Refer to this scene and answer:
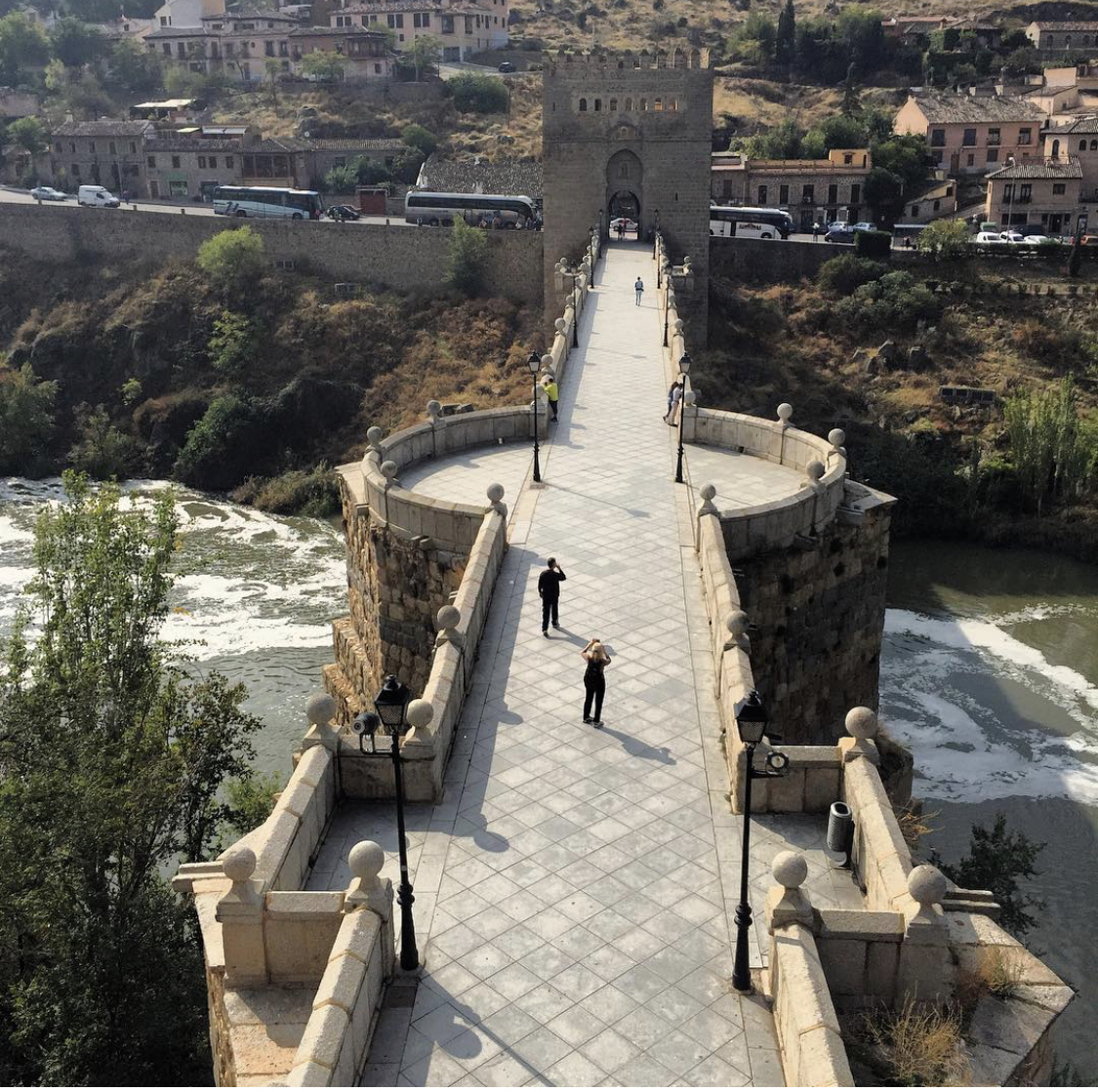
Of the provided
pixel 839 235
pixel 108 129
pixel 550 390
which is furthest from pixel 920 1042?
pixel 108 129

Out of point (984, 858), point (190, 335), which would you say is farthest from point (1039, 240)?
point (984, 858)

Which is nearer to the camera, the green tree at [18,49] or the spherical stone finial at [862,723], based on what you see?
the spherical stone finial at [862,723]

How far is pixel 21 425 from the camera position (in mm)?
49031

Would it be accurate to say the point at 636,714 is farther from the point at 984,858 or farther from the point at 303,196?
the point at 303,196

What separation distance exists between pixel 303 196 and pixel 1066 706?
4954 centimetres

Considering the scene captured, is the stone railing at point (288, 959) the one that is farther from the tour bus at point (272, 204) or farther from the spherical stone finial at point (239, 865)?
the tour bus at point (272, 204)

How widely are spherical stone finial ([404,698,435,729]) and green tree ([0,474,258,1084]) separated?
21.9ft

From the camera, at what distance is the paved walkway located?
8234mm

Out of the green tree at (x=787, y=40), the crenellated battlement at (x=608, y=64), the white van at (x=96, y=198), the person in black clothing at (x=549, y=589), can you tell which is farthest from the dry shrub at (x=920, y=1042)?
the green tree at (x=787, y=40)

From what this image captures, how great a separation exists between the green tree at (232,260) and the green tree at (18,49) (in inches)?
2292

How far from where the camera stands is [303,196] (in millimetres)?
65000

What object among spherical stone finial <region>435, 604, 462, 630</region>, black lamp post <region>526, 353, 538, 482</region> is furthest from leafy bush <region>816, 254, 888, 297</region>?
spherical stone finial <region>435, 604, 462, 630</region>

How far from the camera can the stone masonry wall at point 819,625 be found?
55.1 feet

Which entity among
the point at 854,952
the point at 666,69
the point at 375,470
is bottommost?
the point at 854,952
